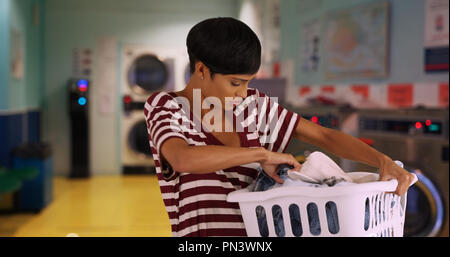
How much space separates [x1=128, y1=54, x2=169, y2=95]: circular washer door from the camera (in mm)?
8516

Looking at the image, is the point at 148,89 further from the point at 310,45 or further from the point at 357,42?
the point at 357,42

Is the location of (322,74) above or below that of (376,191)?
above

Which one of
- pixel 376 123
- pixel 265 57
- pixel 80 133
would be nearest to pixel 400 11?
pixel 376 123

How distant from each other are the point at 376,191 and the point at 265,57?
5.89 m

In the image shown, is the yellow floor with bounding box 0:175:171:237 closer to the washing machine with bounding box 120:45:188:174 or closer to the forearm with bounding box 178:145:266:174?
the washing machine with bounding box 120:45:188:174

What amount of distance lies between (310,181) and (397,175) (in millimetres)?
241

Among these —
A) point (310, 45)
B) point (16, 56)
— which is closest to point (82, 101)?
point (16, 56)

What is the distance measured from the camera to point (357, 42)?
470 cm

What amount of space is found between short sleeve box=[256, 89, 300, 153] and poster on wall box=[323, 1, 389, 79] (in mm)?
3059

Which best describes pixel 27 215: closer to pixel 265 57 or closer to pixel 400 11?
pixel 265 57

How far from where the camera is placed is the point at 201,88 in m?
1.37

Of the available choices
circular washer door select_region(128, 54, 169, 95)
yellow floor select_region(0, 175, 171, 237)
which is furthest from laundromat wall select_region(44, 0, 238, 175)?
yellow floor select_region(0, 175, 171, 237)

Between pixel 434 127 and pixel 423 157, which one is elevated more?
pixel 434 127

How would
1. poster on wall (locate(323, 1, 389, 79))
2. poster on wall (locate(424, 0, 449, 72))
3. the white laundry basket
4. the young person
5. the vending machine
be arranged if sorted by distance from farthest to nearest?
the vending machine → poster on wall (locate(323, 1, 389, 79)) → poster on wall (locate(424, 0, 449, 72)) → the young person → the white laundry basket
